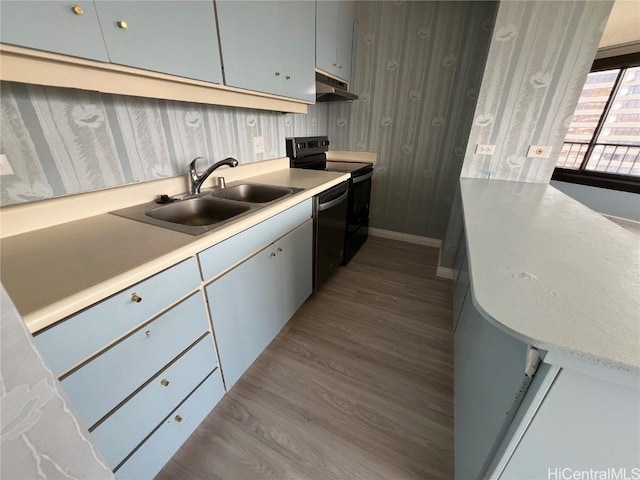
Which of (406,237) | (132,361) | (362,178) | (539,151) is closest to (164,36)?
(132,361)

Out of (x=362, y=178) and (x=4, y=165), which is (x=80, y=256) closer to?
(x=4, y=165)

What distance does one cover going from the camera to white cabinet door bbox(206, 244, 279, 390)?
1089mm

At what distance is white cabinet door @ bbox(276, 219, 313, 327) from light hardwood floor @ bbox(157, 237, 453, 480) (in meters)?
0.21

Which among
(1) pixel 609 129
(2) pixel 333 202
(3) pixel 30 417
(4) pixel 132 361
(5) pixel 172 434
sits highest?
(1) pixel 609 129

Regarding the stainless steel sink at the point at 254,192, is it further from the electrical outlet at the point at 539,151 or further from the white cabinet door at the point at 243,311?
the electrical outlet at the point at 539,151

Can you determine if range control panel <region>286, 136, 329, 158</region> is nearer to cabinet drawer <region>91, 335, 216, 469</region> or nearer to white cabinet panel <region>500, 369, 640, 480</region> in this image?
cabinet drawer <region>91, 335, 216, 469</region>

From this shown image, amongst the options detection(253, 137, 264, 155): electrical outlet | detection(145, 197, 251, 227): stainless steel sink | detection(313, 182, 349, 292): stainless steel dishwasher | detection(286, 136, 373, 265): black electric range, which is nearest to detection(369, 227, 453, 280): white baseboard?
detection(286, 136, 373, 265): black electric range

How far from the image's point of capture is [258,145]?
195 centimetres

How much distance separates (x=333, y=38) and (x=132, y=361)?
250 centimetres

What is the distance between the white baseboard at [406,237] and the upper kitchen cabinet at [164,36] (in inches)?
98.8

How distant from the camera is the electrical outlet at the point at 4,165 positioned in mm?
845

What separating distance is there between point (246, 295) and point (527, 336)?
1051 millimetres

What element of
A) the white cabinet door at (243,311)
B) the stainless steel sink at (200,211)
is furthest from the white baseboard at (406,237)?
the stainless steel sink at (200,211)

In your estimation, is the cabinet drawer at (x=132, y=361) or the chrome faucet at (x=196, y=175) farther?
the chrome faucet at (x=196, y=175)
